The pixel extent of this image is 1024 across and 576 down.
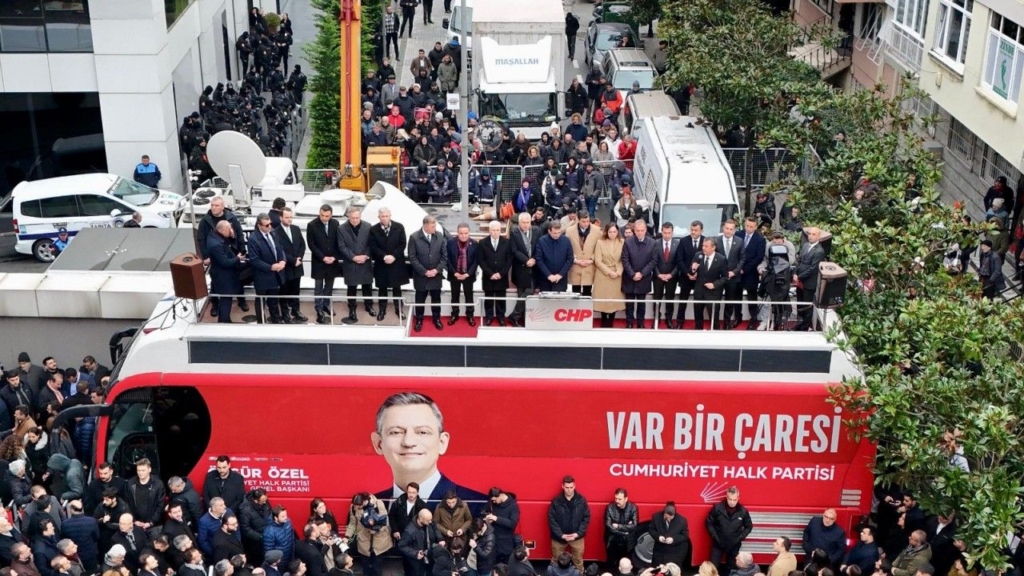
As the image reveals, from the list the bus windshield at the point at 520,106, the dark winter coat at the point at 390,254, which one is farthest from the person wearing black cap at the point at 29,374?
the bus windshield at the point at 520,106

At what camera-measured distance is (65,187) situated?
85.3ft

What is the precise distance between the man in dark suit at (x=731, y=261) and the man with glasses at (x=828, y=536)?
2602 mm

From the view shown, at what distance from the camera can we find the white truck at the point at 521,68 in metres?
31.5

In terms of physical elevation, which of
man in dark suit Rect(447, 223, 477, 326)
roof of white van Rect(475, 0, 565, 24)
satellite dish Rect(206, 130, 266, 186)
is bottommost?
man in dark suit Rect(447, 223, 477, 326)

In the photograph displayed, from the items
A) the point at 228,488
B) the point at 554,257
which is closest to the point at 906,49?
the point at 554,257

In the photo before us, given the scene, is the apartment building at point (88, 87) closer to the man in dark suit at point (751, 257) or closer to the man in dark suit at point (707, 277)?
the man in dark suit at point (707, 277)

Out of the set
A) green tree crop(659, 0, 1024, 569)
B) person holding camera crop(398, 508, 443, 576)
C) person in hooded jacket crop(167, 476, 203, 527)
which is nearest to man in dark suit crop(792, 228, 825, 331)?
green tree crop(659, 0, 1024, 569)

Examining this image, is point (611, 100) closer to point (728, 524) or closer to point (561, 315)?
point (561, 315)

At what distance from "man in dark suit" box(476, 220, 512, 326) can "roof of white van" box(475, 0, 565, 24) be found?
1718 centimetres

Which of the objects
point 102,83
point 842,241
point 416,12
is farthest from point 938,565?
point 416,12

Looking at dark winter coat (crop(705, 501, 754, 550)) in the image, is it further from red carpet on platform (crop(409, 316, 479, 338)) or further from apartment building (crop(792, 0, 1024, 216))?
apartment building (crop(792, 0, 1024, 216))

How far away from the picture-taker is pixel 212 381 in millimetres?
14914

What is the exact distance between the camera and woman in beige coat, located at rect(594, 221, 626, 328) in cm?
1591

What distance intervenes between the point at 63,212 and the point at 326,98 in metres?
7.68
